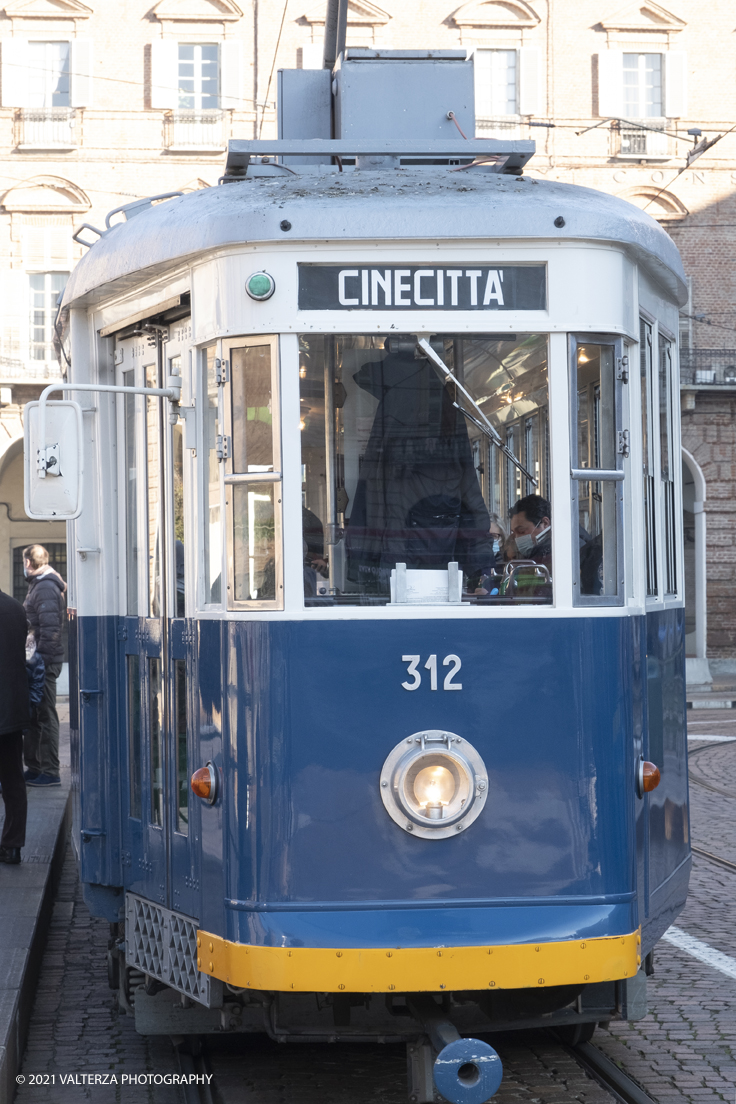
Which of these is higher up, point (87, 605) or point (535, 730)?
point (87, 605)

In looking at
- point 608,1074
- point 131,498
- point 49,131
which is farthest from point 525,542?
point 49,131

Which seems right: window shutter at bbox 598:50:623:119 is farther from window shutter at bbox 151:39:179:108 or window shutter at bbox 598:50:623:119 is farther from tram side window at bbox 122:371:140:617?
tram side window at bbox 122:371:140:617

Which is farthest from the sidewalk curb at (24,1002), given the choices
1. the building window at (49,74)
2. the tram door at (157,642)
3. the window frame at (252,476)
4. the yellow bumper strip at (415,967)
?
the building window at (49,74)

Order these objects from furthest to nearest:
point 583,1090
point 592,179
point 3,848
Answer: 1. point 592,179
2. point 3,848
3. point 583,1090

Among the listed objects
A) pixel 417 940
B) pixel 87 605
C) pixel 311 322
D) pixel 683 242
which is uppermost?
pixel 683 242

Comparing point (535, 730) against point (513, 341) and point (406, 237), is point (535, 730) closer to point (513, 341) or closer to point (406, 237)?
point (513, 341)

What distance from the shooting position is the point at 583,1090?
485 cm

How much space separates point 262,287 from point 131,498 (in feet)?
4.27

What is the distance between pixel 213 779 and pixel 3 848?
13.5 feet

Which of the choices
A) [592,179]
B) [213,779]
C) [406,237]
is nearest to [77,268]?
[406,237]

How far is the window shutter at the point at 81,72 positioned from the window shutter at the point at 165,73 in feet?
3.91

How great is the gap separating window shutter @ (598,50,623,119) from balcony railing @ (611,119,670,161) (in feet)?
1.06

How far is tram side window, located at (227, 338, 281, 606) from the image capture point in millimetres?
4215

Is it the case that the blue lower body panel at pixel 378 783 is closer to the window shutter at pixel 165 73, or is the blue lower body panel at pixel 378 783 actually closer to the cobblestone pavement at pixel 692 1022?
the cobblestone pavement at pixel 692 1022
